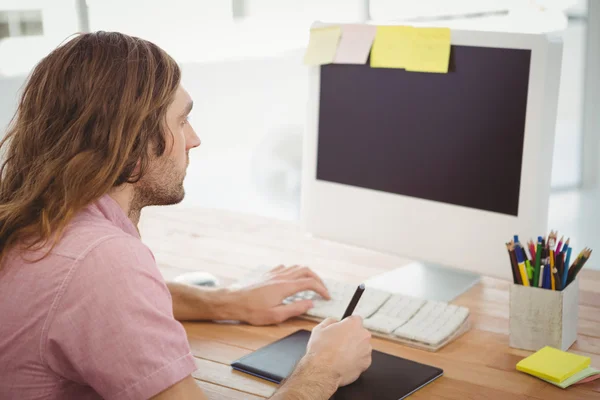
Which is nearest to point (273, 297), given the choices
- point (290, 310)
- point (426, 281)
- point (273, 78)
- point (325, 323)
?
point (290, 310)

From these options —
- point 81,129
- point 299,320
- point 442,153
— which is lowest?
point 299,320

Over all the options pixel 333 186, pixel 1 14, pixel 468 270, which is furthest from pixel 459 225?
pixel 1 14

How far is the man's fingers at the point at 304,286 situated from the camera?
1.38m

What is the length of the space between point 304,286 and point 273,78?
2.67 meters

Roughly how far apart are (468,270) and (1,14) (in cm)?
200

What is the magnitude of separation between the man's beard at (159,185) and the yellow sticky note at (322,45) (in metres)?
0.63

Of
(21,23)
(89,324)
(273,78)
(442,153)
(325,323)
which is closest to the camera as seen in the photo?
(89,324)

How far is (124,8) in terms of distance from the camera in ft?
10.0

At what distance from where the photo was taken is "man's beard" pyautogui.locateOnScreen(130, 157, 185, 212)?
1.02 meters

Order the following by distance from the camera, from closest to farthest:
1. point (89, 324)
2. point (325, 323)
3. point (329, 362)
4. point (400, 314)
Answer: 1. point (89, 324)
2. point (329, 362)
3. point (325, 323)
4. point (400, 314)

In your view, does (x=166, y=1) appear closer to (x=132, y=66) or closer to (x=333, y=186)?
(x=333, y=186)

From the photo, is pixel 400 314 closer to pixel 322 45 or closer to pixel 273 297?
pixel 273 297

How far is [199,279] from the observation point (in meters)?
1.50

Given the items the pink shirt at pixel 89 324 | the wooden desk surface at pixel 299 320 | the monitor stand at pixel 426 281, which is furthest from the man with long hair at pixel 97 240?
the monitor stand at pixel 426 281
